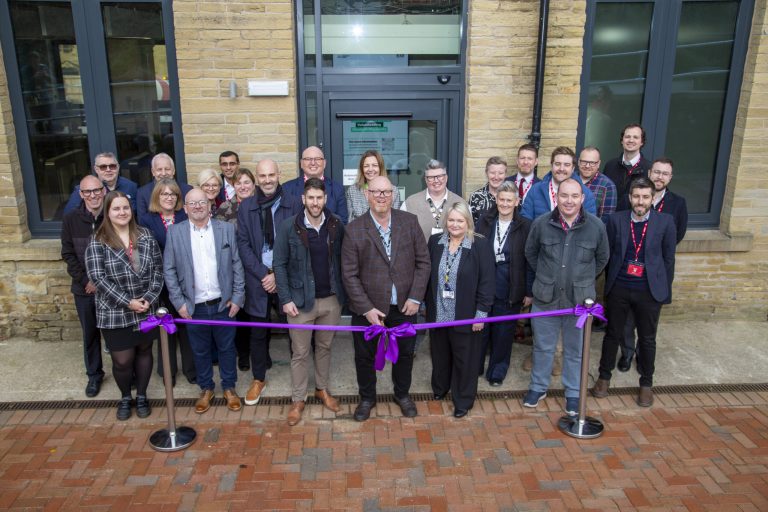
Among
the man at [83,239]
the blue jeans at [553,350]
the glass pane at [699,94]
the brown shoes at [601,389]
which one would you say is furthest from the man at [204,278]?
the glass pane at [699,94]

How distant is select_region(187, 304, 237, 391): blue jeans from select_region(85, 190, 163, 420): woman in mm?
362

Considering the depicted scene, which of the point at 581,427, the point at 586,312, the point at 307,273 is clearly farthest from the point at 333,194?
the point at 581,427

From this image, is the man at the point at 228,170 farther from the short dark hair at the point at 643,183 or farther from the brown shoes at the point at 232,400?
the short dark hair at the point at 643,183

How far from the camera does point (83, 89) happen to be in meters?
7.21

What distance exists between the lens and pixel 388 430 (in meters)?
5.68

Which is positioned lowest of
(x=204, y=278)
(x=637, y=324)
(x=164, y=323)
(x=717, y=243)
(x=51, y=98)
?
(x=637, y=324)

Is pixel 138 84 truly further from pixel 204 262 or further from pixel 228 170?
pixel 204 262

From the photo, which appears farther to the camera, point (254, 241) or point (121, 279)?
point (254, 241)

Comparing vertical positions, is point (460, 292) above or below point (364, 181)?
below

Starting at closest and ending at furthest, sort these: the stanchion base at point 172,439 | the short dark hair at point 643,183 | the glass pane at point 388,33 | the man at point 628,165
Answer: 1. the stanchion base at point 172,439
2. the short dark hair at point 643,183
3. the man at point 628,165
4. the glass pane at point 388,33

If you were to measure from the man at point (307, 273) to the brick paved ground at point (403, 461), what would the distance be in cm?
47

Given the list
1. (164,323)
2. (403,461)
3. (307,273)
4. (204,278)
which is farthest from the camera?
(204,278)

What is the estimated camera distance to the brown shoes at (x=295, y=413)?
A: 5.78 metres

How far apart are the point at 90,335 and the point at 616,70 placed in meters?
6.09
